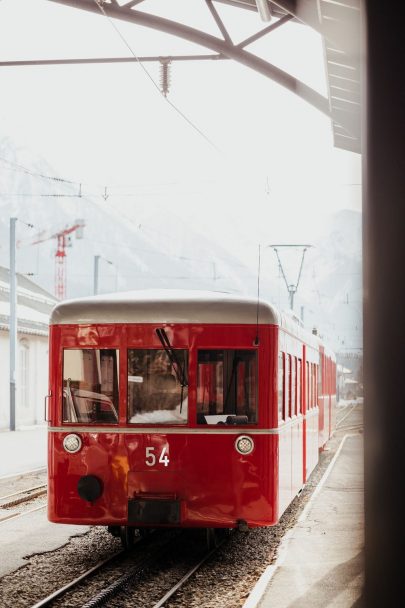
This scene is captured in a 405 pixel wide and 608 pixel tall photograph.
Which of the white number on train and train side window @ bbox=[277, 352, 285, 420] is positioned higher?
train side window @ bbox=[277, 352, 285, 420]

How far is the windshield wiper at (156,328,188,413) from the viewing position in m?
8.02

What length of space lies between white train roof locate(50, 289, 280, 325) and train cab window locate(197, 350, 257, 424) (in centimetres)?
33

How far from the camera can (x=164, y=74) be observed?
977 cm

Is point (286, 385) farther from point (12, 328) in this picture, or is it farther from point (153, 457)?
point (12, 328)

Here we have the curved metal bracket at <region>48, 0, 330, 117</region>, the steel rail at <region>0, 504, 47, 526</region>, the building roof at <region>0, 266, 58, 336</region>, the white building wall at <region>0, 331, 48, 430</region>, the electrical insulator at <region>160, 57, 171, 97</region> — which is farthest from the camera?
the white building wall at <region>0, 331, 48, 430</region>

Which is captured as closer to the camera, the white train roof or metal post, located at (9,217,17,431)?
the white train roof

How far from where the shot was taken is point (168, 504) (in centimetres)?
780

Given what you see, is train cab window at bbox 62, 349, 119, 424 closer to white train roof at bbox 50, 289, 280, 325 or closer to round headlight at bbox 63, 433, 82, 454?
round headlight at bbox 63, 433, 82, 454

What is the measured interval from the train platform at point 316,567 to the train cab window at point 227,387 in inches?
49.4

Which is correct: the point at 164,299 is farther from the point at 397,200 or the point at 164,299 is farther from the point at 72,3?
the point at 397,200

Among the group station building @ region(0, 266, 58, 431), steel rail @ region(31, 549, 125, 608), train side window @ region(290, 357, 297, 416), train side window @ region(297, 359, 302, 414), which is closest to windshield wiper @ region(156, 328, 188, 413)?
steel rail @ region(31, 549, 125, 608)

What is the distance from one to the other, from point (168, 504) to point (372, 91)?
602cm

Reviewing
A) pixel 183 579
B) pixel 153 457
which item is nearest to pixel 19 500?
pixel 153 457

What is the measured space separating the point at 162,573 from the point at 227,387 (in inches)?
68.8
